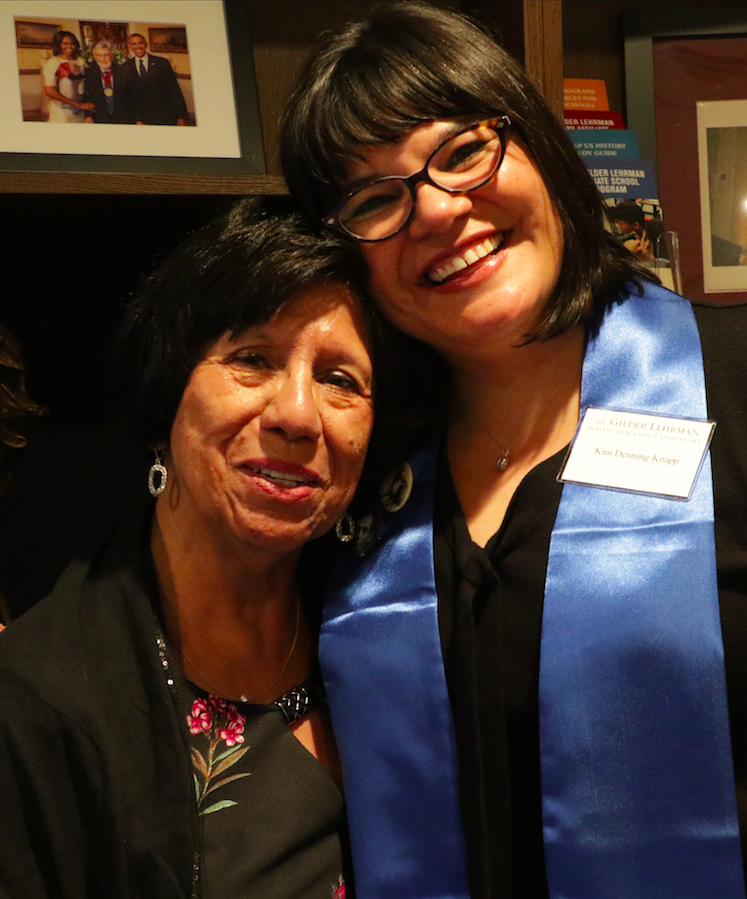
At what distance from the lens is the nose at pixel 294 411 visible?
132 cm

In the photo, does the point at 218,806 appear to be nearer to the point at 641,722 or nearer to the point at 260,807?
the point at 260,807

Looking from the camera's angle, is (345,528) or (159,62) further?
(159,62)

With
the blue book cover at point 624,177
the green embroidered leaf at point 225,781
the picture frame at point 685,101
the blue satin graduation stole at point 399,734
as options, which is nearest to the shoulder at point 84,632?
the green embroidered leaf at point 225,781

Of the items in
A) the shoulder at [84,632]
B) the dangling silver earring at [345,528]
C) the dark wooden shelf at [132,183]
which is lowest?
the shoulder at [84,632]

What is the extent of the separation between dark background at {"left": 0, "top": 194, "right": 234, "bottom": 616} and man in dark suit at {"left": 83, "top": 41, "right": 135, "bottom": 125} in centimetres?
22

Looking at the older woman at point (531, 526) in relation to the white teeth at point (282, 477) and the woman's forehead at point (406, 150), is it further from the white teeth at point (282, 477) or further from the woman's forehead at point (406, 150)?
the white teeth at point (282, 477)

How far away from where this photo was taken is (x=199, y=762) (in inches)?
52.9

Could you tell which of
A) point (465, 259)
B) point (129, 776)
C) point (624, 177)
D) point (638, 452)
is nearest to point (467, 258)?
point (465, 259)

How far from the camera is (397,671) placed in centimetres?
142

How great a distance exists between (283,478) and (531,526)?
37 centimetres

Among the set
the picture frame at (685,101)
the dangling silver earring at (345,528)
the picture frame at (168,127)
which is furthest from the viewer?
the picture frame at (685,101)

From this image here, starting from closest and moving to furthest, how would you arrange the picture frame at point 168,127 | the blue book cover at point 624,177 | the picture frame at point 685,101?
the picture frame at point 168,127 → the blue book cover at point 624,177 → the picture frame at point 685,101

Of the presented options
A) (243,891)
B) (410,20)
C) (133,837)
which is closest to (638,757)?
(243,891)

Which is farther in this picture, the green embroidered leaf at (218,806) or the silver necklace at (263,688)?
the silver necklace at (263,688)
